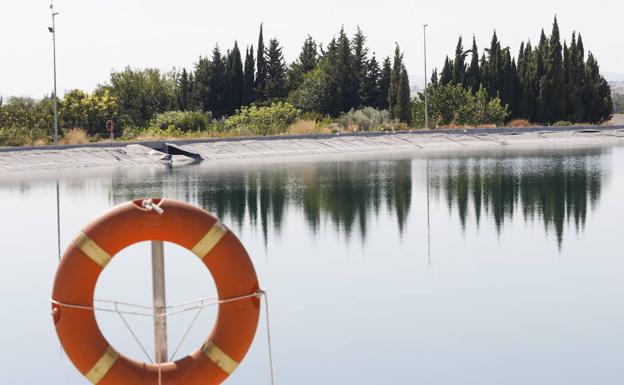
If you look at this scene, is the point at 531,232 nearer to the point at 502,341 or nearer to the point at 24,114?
the point at 502,341

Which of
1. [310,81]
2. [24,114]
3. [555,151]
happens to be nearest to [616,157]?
[555,151]

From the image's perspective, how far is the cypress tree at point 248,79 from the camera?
6981cm

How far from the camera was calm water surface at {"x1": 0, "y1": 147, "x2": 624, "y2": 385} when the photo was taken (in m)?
13.3

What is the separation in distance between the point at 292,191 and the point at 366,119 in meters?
29.7

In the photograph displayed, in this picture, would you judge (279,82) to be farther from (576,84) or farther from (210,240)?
(210,240)

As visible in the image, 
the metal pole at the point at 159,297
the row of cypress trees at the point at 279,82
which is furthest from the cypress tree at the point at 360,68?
the metal pole at the point at 159,297

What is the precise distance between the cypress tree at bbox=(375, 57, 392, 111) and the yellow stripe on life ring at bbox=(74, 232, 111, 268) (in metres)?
59.8

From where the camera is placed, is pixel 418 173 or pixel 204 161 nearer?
pixel 418 173

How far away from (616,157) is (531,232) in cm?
2630

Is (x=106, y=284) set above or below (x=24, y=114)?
below

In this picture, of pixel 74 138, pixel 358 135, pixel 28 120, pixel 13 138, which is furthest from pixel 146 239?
pixel 358 135

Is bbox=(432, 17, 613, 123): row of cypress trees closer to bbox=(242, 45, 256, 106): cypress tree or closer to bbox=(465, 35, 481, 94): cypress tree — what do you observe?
bbox=(465, 35, 481, 94): cypress tree

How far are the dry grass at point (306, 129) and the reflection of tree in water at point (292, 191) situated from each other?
14512 millimetres

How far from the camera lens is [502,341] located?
554 inches
